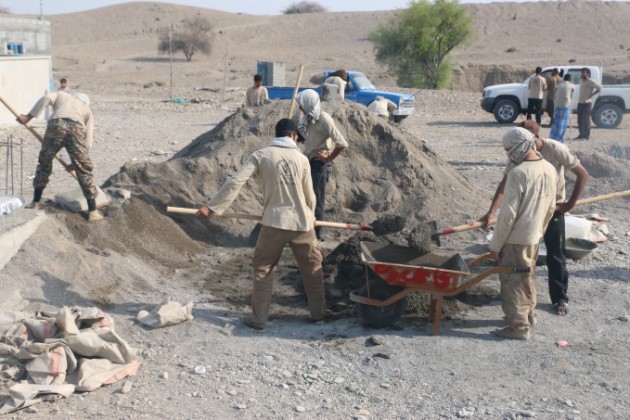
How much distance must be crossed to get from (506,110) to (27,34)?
63.1ft

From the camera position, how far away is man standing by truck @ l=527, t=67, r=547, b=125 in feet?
64.3

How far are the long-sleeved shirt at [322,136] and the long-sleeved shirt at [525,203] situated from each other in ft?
9.00

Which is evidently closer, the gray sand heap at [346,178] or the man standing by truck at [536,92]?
the gray sand heap at [346,178]

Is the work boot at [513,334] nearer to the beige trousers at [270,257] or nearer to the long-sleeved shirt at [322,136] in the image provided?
the beige trousers at [270,257]

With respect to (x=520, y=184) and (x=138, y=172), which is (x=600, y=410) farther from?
(x=138, y=172)

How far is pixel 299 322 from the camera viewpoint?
266 inches

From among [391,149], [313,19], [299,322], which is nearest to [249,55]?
→ [313,19]

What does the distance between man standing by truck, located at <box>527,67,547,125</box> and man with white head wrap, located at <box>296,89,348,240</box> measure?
39.7ft

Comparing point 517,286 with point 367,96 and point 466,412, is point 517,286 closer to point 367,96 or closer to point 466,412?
point 466,412

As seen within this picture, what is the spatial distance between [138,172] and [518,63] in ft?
118

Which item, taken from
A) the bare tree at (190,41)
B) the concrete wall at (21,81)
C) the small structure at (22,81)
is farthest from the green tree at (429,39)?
the bare tree at (190,41)

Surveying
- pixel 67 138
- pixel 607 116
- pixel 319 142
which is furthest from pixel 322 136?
pixel 607 116

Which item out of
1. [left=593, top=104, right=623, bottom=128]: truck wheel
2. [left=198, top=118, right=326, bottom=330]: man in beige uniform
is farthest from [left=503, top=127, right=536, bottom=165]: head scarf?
[left=593, top=104, right=623, bottom=128]: truck wheel

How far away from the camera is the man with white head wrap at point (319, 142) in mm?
8445
